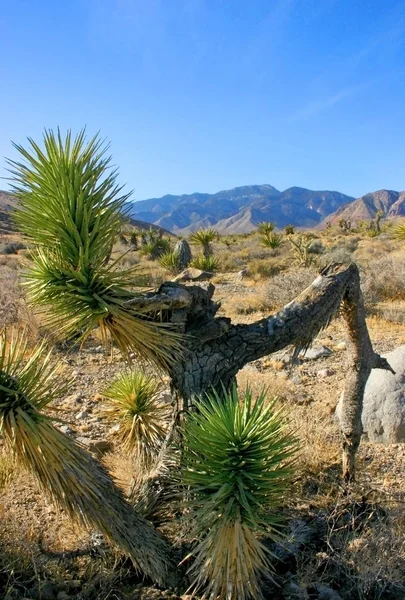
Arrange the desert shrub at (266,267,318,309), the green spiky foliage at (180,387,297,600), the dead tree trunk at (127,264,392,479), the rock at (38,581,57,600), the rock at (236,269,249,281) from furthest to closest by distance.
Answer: the rock at (236,269,249,281)
the desert shrub at (266,267,318,309)
the dead tree trunk at (127,264,392,479)
the rock at (38,581,57,600)
the green spiky foliage at (180,387,297,600)

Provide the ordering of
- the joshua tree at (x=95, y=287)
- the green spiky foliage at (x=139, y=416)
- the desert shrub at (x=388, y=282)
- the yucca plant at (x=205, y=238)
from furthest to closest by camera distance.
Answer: the yucca plant at (x=205, y=238) < the desert shrub at (x=388, y=282) < the green spiky foliage at (x=139, y=416) < the joshua tree at (x=95, y=287)

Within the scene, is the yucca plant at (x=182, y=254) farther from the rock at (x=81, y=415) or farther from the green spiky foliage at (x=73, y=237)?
the green spiky foliage at (x=73, y=237)

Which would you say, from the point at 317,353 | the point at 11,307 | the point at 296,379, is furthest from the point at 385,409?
the point at 11,307

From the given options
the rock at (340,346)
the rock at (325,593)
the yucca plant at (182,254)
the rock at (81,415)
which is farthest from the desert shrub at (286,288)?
the rock at (325,593)

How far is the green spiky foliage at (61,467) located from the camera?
1.99m

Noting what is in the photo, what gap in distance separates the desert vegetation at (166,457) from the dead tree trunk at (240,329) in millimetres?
10

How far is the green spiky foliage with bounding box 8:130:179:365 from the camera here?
219 cm

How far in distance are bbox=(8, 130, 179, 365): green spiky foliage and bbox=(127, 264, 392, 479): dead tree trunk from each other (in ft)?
0.96

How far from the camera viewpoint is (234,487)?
2.02 m

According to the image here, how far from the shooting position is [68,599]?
2420mm

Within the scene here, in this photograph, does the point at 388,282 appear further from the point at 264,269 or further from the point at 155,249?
the point at 155,249

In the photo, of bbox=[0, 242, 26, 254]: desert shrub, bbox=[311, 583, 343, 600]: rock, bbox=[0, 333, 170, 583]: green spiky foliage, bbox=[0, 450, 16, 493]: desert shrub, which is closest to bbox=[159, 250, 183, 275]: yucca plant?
bbox=[0, 450, 16, 493]: desert shrub

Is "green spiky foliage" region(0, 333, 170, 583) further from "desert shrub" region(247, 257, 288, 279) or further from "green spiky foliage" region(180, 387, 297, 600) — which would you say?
"desert shrub" region(247, 257, 288, 279)

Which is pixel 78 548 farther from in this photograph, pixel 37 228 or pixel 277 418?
pixel 37 228
